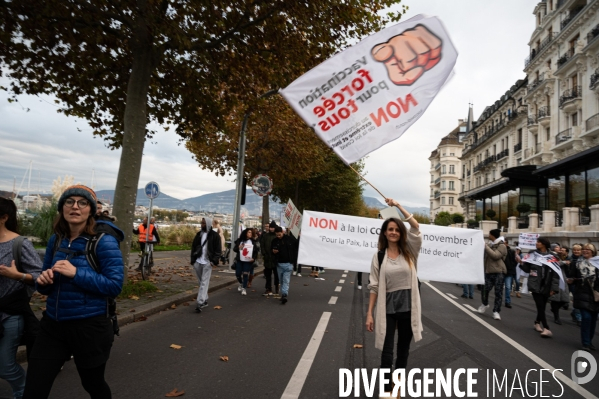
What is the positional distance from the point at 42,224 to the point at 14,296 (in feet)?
61.4

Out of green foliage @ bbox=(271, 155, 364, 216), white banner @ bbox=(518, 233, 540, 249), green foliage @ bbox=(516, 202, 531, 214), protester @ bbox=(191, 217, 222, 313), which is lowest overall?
protester @ bbox=(191, 217, 222, 313)

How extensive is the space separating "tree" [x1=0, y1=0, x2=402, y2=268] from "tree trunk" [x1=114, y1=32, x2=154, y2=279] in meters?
0.02

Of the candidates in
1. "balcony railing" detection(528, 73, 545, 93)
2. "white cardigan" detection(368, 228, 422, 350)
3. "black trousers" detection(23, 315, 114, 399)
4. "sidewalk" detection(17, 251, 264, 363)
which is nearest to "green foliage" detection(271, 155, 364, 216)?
"balcony railing" detection(528, 73, 545, 93)

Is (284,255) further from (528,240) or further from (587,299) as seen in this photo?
(528,240)

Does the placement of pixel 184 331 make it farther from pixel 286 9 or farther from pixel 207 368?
pixel 286 9

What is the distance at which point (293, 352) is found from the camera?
5.80 meters

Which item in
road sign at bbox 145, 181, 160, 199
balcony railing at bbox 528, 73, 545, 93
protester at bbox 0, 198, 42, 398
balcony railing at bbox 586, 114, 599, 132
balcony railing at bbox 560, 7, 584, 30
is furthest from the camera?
balcony railing at bbox 528, 73, 545, 93

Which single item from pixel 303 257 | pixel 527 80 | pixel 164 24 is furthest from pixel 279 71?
pixel 527 80

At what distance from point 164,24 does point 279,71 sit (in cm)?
298

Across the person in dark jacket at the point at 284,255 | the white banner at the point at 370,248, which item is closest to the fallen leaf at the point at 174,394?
the person in dark jacket at the point at 284,255

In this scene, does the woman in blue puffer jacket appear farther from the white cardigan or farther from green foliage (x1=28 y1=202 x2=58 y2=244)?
green foliage (x1=28 y1=202 x2=58 y2=244)

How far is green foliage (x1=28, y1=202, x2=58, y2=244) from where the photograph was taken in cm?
1923

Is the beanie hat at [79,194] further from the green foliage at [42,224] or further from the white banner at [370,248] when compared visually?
the green foliage at [42,224]

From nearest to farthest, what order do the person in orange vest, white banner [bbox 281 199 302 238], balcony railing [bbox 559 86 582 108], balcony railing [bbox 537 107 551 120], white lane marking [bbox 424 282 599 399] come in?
white lane marking [bbox 424 282 599 399] < the person in orange vest < white banner [bbox 281 199 302 238] < balcony railing [bbox 559 86 582 108] < balcony railing [bbox 537 107 551 120]
